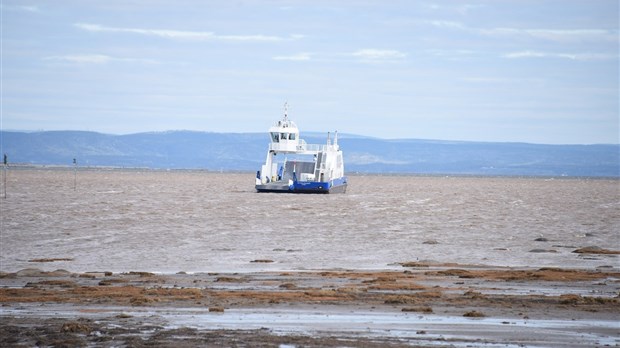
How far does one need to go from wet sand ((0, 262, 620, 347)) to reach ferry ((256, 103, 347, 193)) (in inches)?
2677

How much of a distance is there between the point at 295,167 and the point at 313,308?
8087cm

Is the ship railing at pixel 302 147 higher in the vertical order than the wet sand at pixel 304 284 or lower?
higher

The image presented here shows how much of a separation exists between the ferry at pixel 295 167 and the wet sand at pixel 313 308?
6799 centimetres

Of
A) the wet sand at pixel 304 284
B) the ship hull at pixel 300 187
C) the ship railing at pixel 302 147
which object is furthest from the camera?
the ship railing at pixel 302 147

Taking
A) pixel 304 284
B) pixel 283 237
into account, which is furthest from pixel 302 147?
pixel 304 284

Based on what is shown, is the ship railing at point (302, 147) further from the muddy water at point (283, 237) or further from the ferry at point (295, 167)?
the muddy water at point (283, 237)

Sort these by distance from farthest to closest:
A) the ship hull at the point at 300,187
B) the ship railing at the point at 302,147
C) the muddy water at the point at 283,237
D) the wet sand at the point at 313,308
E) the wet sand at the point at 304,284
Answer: the ship railing at the point at 302,147
the ship hull at the point at 300,187
the muddy water at the point at 283,237
the wet sand at the point at 304,284
the wet sand at the point at 313,308

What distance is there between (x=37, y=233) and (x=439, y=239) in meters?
14.7

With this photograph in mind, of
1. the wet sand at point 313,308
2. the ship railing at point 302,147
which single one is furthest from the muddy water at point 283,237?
the ship railing at point 302,147

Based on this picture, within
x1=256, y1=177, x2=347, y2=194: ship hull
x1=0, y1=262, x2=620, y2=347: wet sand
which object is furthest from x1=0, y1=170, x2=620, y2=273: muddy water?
x1=256, y1=177, x2=347, y2=194: ship hull

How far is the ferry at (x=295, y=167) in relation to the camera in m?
93.8

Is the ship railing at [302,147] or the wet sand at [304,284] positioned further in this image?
the ship railing at [302,147]

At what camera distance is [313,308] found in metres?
18.4

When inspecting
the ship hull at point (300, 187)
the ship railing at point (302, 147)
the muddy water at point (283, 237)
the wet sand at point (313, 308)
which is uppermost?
the ship railing at point (302, 147)
